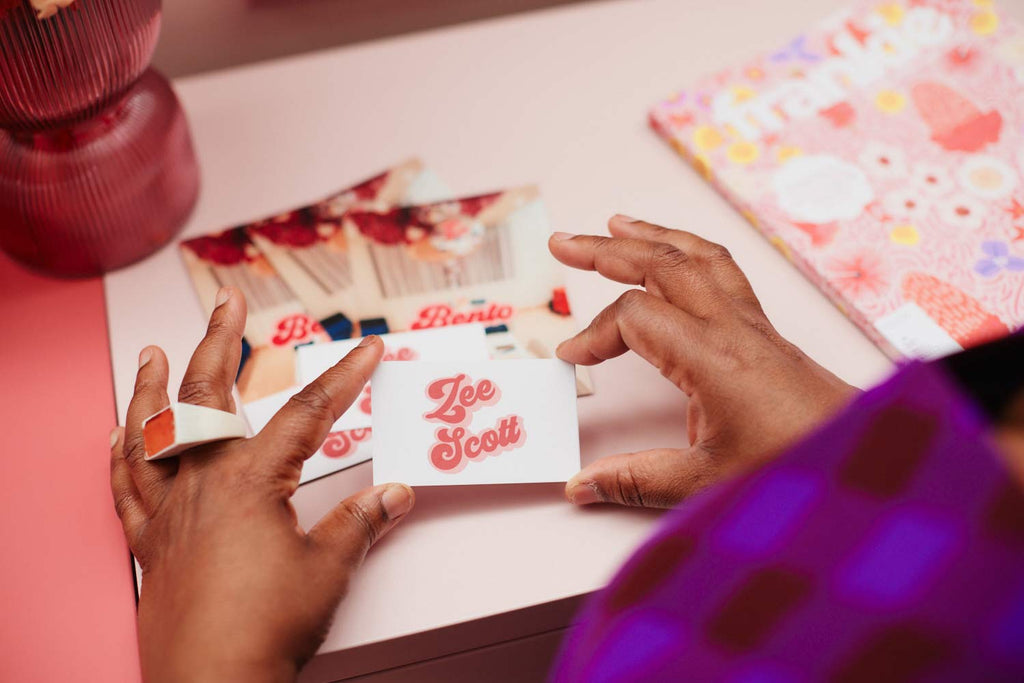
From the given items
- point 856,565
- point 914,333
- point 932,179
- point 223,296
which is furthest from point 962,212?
point 223,296

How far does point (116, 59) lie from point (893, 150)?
77 centimetres

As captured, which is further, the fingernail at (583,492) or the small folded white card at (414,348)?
the small folded white card at (414,348)

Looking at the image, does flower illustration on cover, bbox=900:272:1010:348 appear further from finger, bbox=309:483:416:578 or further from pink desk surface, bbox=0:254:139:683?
pink desk surface, bbox=0:254:139:683

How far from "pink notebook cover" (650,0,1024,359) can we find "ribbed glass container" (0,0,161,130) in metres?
0.54

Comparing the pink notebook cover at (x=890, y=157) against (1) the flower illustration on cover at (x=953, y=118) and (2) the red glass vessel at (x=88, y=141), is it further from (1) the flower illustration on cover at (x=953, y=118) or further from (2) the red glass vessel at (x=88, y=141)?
(2) the red glass vessel at (x=88, y=141)

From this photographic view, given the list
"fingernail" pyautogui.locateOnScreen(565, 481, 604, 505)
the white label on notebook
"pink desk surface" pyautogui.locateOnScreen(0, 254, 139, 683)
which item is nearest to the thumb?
"fingernail" pyautogui.locateOnScreen(565, 481, 604, 505)

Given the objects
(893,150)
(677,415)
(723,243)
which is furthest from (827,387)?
(893,150)

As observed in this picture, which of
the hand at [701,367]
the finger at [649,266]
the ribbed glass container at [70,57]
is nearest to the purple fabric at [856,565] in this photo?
the hand at [701,367]

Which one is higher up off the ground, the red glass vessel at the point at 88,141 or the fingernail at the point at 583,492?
the red glass vessel at the point at 88,141

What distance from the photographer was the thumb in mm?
647

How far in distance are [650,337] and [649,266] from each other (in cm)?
8

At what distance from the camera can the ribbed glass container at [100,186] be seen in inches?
32.1

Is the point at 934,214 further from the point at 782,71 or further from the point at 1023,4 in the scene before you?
the point at 1023,4

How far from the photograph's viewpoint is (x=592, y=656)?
1.52ft
